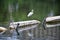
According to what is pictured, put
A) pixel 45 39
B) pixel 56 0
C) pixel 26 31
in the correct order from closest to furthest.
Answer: pixel 45 39, pixel 26 31, pixel 56 0

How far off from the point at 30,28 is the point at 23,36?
12.9 inches

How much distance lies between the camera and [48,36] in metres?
4.42

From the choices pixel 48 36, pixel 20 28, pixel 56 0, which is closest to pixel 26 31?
pixel 20 28

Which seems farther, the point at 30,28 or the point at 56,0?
the point at 56,0

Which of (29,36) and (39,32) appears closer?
(29,36)

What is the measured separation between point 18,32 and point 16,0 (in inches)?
410

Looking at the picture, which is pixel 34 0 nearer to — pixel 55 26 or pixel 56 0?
pixel 56 0

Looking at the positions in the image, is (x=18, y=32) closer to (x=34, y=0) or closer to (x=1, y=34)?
(x=1, y=34)

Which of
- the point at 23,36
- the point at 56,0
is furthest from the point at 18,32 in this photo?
the point at 56,0

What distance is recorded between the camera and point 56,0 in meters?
14.0

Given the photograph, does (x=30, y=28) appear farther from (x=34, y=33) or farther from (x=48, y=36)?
(x=48, y=36)

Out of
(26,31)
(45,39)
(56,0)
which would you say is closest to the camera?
(45,39)

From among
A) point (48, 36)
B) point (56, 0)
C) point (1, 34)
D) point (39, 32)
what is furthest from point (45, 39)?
point (56, 0)

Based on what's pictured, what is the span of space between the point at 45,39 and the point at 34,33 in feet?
1.35
